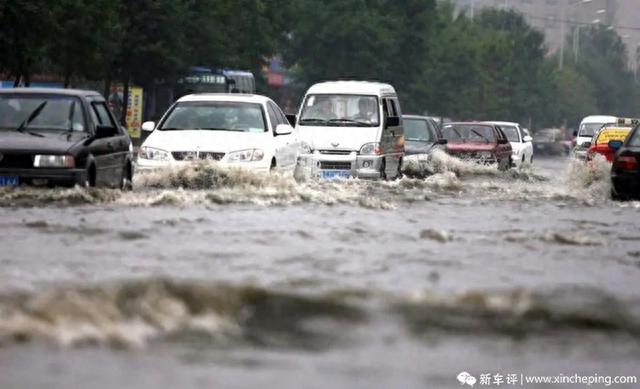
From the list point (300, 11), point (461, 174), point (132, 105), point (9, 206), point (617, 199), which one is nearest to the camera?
point (9, 206)

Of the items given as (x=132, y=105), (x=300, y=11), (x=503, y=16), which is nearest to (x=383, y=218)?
(x=132, y=105)

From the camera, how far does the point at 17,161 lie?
19.2 meters

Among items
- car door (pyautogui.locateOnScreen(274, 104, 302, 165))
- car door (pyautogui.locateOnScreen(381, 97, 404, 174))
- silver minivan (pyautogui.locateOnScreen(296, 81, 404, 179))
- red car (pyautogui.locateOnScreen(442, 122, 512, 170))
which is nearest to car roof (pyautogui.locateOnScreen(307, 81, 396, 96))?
silver minivan (pyautogui.locateOnScreen(296, 81, 404, 179))

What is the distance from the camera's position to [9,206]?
18.3m

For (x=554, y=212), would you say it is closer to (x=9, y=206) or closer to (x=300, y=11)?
(x=9, y=206)

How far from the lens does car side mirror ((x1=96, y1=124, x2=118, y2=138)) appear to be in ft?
66.1

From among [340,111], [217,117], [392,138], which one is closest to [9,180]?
[217,117]

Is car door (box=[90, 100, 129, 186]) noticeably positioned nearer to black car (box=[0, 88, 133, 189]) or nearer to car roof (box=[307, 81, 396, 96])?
black car (box=[0, 88, 133, 189])

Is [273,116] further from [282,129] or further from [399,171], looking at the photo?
[399,171]

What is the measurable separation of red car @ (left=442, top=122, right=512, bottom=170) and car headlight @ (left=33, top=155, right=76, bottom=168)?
21.1 meters

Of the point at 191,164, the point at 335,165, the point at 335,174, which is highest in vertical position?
the point at 191,164

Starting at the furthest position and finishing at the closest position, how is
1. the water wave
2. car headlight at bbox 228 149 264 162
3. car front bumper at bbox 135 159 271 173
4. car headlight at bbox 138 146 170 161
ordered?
car headlight at bbox 138 146 170 161 < car headlight at bbox 228 149 264 162 < car front bumper at bbox 135 159 271 173 < the water wave

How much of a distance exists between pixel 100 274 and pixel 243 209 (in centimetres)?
777

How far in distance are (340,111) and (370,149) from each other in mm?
1212
